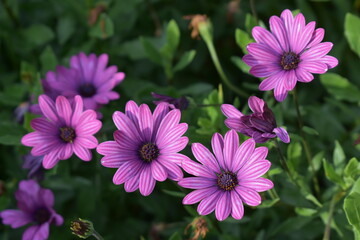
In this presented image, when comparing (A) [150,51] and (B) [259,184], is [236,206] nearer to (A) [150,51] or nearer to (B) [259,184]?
(B) [259,184]

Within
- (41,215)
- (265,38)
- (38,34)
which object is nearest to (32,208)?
(41,215)

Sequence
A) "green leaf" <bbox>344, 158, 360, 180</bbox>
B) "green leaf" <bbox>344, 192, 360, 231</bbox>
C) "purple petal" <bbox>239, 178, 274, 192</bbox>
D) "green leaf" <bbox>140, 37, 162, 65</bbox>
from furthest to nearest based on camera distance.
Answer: "green leaf" <bbox>140, 37, 162, 65</bbox>
"green leaf" <bbox>344, 158, 360, 180</bbox>
"green leaf" <bbox>344, 192, 360, 231</bbox>
"purple petal" <bbox>239, 178, 274, 192</bbox>

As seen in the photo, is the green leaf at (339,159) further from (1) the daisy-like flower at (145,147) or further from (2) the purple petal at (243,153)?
(1) the daisy-like flower at (145,147)

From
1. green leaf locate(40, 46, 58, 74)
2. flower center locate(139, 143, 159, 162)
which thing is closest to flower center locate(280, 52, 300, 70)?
flower center locate(139, 143, 159, 162)

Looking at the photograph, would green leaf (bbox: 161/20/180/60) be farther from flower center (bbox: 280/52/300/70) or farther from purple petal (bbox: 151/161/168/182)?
purple petal (bbox: 151/161/168/182)

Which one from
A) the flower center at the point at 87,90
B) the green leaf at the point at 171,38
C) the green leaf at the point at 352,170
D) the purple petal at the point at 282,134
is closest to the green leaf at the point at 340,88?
the green leaf at the point at 352,170

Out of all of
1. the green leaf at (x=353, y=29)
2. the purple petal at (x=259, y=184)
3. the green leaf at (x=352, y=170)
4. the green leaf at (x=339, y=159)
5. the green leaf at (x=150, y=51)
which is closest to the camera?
the purple petal at (x=259, y=184)
